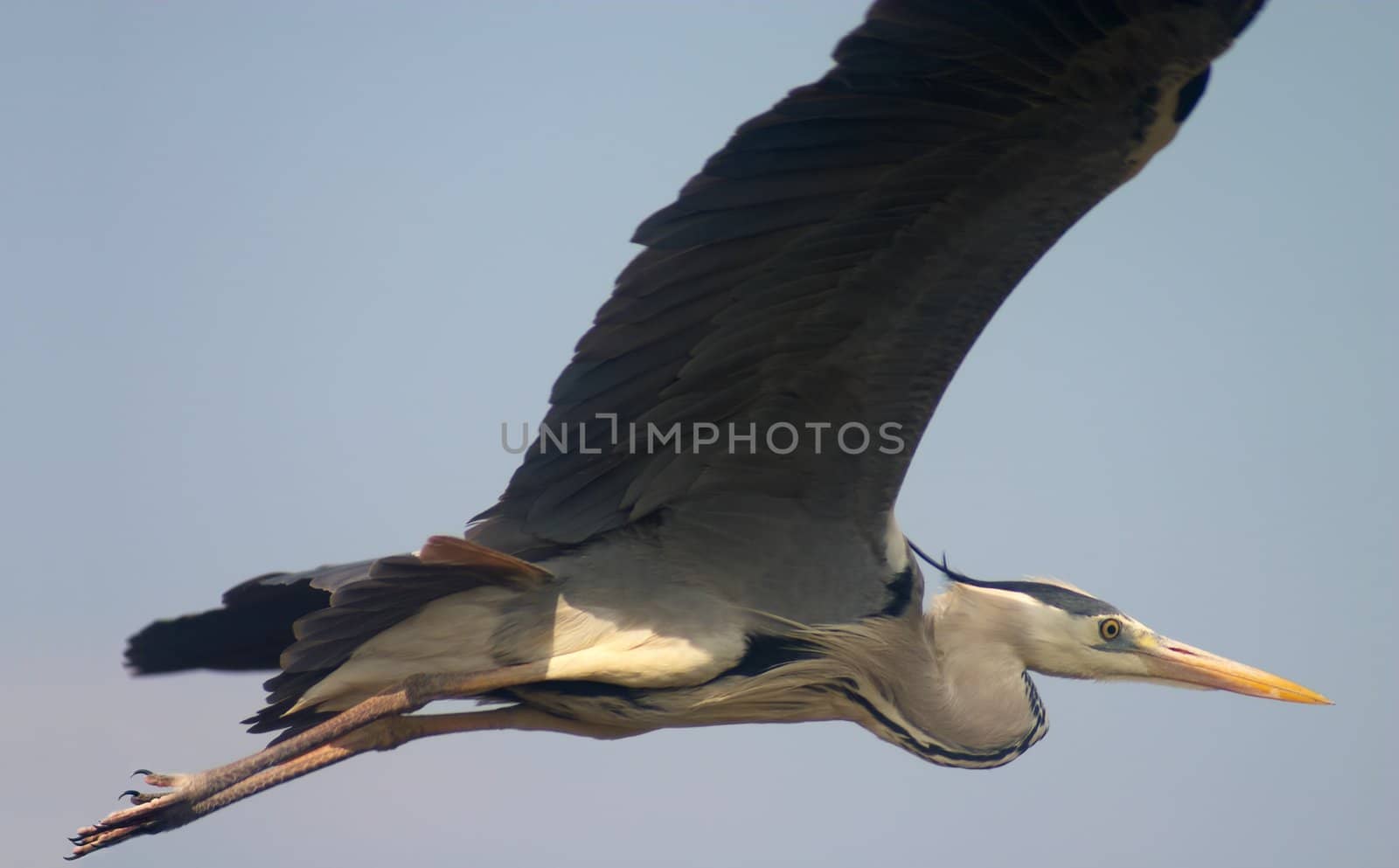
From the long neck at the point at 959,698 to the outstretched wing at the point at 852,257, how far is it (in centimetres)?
54

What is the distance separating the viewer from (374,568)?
371 cm

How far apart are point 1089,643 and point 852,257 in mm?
1729

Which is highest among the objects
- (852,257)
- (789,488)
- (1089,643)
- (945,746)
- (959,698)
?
(852,257)

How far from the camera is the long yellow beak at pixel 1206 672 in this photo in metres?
4.49

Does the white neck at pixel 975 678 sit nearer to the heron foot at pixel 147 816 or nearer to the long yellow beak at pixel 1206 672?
the long yellow beak at pixel 1206 672

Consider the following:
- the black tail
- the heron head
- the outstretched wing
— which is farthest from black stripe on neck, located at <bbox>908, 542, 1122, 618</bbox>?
the black tail

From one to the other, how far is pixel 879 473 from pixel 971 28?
3.82ft

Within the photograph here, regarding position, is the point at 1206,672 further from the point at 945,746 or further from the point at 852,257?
the point at 852,257

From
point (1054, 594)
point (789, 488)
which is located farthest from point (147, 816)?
point (1054, 594)

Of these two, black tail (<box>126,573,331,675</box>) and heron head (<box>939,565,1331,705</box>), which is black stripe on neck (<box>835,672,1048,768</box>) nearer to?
heron head (<box>939,565,1331,705</box>)

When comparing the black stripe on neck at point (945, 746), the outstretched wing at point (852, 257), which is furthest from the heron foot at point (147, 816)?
the black stripe on neck at point (945, 746)

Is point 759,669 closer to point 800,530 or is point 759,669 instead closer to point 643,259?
point 800,530

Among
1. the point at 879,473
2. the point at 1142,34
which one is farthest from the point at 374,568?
the point at 1142,34

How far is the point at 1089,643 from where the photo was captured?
14.6 feet
